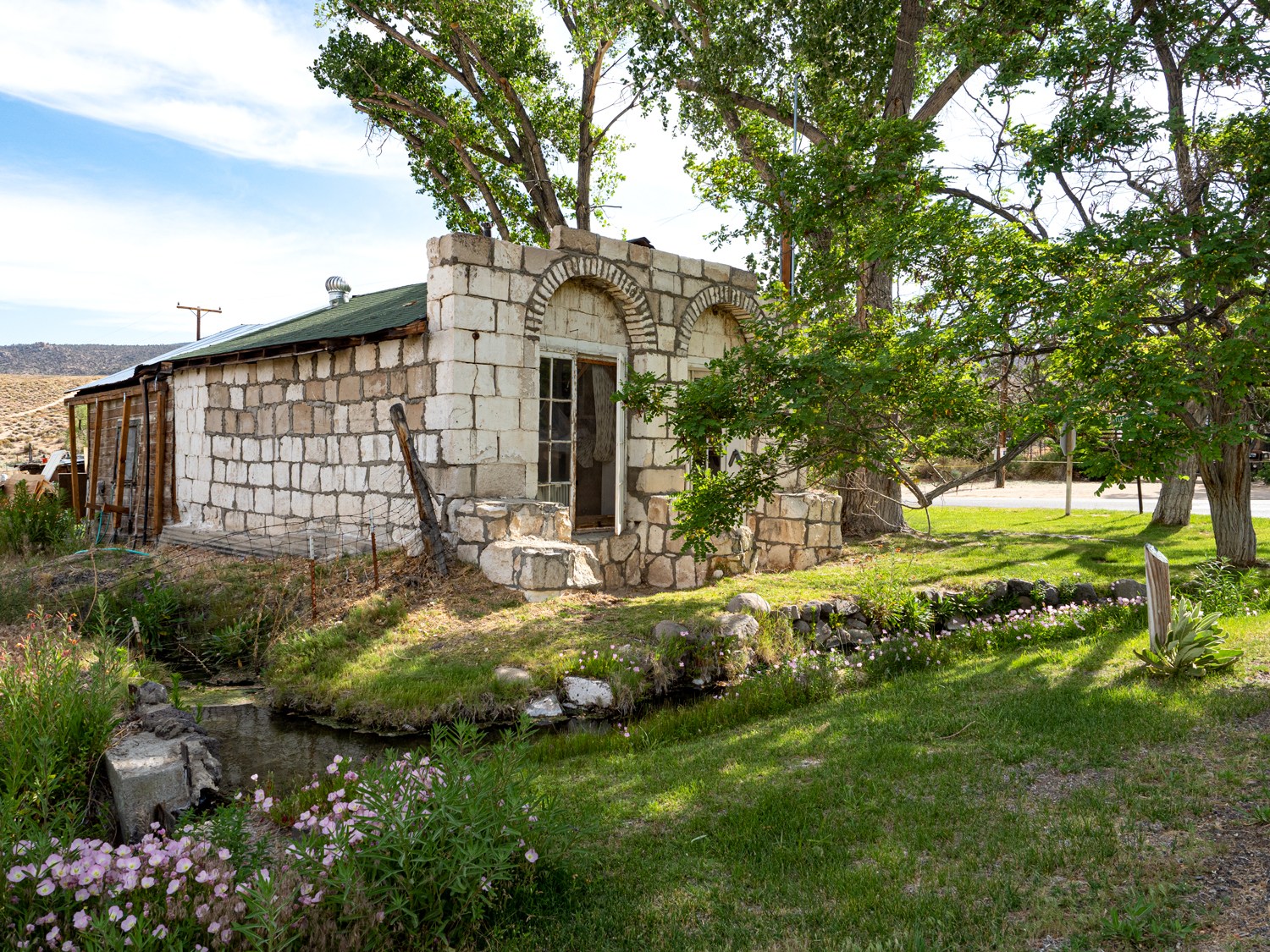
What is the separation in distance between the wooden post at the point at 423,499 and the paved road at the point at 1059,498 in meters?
13.7

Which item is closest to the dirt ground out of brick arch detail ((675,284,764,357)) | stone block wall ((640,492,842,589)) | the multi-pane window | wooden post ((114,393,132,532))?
wooden post ((114,393,132,532))

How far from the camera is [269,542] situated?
11930mm

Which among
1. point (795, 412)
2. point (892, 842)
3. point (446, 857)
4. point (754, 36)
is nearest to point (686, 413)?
point (795, 412)

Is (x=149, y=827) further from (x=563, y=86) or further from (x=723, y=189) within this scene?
(x=563, y=86)

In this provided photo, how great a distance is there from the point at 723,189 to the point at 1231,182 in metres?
6.40

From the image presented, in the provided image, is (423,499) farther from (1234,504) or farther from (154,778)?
(1234,504)

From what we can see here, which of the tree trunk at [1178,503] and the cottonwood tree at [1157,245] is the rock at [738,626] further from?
the tree trunk at [1178,503]

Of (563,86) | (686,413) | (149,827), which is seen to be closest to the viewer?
(149,827)

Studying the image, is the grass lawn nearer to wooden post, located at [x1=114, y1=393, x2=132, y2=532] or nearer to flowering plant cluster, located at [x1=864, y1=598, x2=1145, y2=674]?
flowering plant cluster, located at [x1=864, y1=598, x2=1145, y2=674]

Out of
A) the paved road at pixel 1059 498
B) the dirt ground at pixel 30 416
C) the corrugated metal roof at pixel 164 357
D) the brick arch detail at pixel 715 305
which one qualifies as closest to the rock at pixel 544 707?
the brick arch detail at pixel 715 305

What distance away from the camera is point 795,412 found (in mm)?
7797

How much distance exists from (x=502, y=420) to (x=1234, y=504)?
8991 mm

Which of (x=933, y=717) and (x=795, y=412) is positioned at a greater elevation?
(x=795, y=412)

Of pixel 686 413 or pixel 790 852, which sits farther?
pixel 686 413
